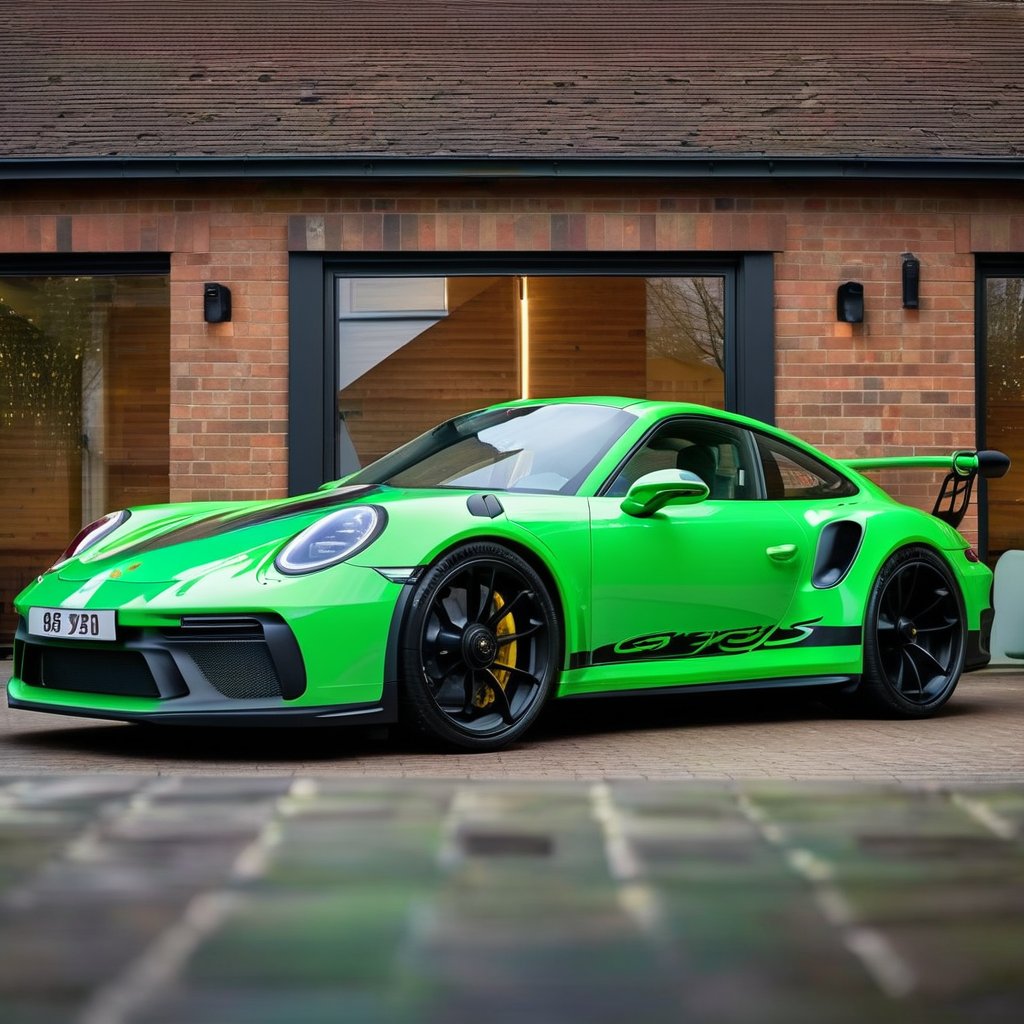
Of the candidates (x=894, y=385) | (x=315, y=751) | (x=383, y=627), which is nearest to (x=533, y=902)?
(x=383, y=627)

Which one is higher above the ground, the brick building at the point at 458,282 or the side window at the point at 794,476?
the brick building at the point at 458,282

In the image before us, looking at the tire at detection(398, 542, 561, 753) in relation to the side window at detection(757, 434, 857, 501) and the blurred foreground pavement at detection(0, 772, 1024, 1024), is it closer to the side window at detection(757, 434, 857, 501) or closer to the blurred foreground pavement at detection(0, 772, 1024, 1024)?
the side window at detection(757, 434, 857, 501)

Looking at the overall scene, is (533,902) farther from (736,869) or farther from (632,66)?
(632,66)

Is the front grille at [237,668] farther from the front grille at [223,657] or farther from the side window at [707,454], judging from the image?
the side window at [707,454]

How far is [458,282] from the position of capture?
407 inches

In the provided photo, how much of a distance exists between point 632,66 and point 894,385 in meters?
3.39

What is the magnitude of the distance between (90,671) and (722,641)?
7.36 ft

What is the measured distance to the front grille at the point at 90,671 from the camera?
5.00m

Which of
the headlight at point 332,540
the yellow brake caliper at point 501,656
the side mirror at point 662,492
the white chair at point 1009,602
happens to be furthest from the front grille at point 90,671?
the white chair at point 1009,602

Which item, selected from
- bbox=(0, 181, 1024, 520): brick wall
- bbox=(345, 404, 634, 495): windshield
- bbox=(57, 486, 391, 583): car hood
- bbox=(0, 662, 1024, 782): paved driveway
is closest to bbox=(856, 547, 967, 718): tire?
bbox=(0, 662, 1024, 782): paved driveway

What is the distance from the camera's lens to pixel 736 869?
1.32m

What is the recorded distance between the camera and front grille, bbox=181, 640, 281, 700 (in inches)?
192

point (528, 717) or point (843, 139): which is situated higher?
point (843, 139)

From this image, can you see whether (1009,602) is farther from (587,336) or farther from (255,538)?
(255,538)
